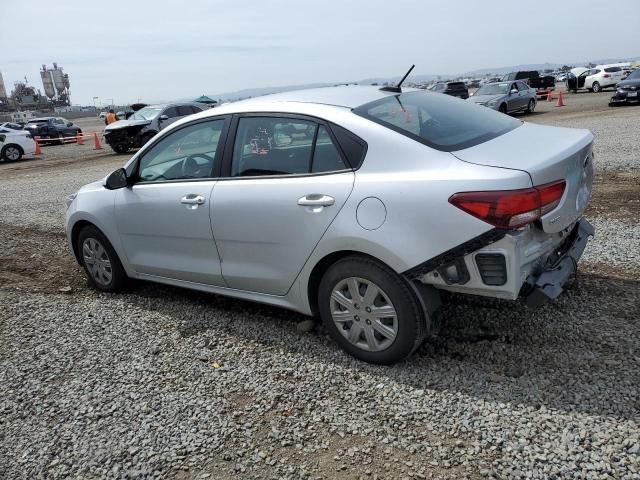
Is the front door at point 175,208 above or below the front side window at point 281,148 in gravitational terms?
below

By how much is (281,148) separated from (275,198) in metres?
0.37

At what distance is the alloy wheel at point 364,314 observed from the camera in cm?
317

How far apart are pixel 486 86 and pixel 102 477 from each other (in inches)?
927

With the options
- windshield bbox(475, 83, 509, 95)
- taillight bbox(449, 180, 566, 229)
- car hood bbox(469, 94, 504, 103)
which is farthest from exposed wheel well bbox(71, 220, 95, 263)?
windshield bbox(475, 83, 509, 95)

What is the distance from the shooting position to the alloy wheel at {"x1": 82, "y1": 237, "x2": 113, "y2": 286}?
4875 mm

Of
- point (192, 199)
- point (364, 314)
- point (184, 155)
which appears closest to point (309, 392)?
point (364, 314)

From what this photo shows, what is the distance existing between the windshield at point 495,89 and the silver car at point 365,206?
20.0 meters

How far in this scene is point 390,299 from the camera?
310 cm

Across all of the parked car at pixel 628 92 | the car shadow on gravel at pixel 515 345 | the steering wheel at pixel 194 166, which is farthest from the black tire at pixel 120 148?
the parked car at pixel 628 92

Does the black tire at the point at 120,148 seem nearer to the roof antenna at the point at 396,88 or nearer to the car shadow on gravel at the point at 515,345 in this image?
the car shadow on gravel at the point at 515,345

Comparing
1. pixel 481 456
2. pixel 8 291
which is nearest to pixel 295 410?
pixel 481 456

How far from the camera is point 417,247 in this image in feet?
9.52

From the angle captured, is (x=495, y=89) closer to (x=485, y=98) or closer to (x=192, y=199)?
(x=485, y=98)

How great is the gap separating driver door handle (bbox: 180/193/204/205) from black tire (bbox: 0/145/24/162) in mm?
19867
